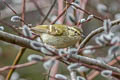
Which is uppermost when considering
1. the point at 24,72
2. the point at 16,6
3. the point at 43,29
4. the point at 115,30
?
the point at 16,6

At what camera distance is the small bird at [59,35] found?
306 cm

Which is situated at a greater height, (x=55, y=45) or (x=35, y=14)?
(x=35, y=14)

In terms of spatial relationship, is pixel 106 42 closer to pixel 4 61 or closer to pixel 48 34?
pixel 48 34

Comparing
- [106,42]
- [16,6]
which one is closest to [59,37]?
[106,42]

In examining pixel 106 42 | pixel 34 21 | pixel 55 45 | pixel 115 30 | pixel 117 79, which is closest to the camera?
pixel 106 42

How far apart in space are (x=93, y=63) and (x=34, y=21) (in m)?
5.34

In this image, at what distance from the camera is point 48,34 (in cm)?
313

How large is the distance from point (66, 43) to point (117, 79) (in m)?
0.84

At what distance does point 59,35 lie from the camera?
317cm

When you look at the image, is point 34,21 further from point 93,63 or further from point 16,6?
point 93,63

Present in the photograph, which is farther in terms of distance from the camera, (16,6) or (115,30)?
(16,6)

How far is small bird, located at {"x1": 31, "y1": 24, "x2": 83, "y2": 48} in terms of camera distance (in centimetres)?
306

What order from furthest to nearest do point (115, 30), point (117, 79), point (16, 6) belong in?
point (16, 6)
point (115, 30)
point (117, 79)

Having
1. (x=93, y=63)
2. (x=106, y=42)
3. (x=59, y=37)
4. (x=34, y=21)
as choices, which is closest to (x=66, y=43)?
(x=59, y=37)
